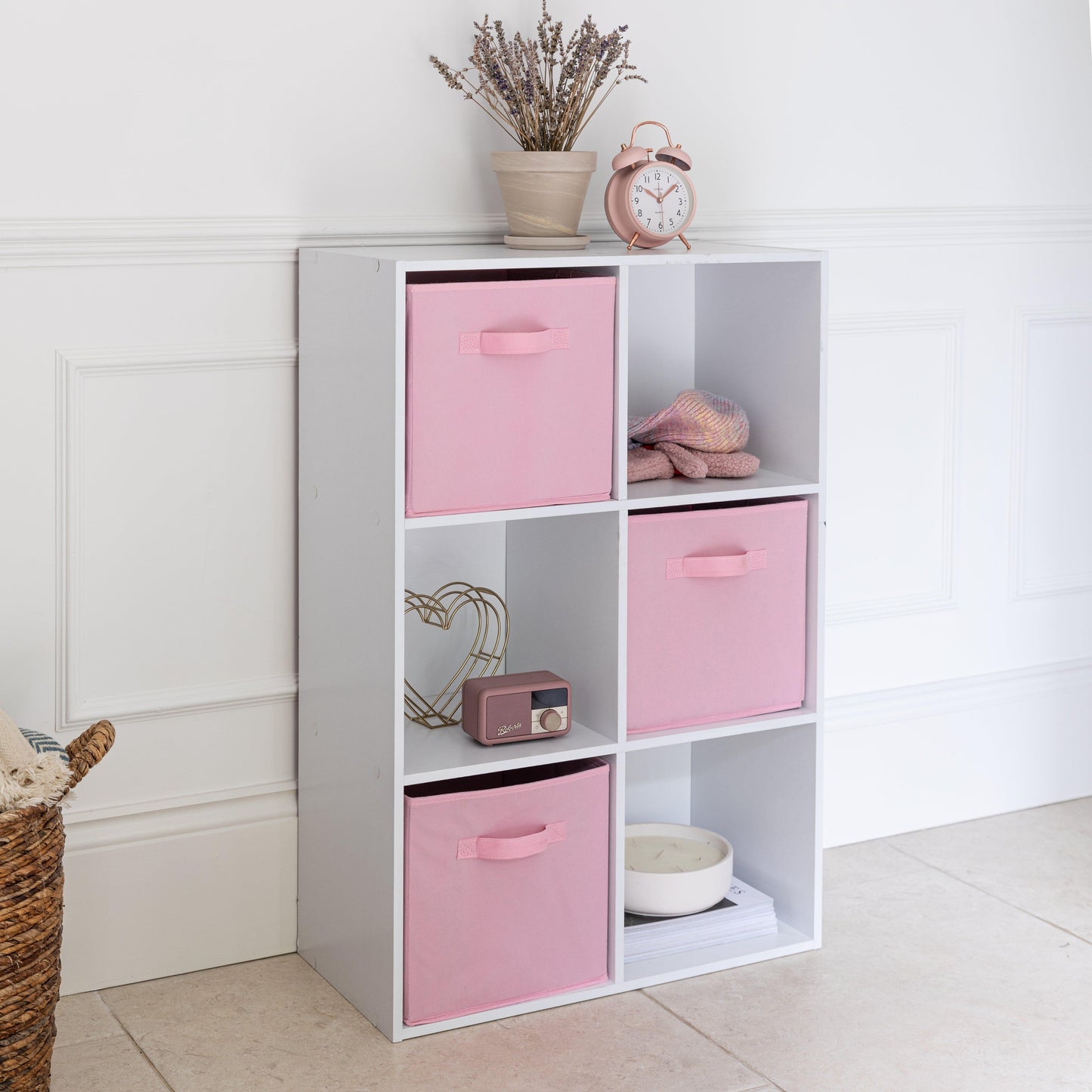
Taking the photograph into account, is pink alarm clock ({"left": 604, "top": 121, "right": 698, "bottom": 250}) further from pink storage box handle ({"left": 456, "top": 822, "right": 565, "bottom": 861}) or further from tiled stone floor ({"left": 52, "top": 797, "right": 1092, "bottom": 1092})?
tiled stone floor ({"left": 52, "top": 797, "right": 1092, "bottom": 1092})

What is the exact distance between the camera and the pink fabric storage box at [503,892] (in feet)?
6.56

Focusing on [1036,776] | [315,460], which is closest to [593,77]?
[315,460]

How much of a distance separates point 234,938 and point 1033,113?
2.08 metres

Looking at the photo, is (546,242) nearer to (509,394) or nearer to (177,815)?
(509,394)

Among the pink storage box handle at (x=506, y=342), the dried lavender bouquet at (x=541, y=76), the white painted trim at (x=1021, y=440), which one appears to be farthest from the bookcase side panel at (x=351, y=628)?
the white painted trim at (x=1021, y=440)

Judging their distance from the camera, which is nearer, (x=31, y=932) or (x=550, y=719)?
(x=31, y=932)

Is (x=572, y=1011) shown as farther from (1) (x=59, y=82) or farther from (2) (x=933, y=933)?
(1) (x=59, y=82)

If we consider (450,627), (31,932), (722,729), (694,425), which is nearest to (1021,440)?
(694,425)

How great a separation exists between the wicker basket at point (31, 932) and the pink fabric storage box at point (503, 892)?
1.48 feet

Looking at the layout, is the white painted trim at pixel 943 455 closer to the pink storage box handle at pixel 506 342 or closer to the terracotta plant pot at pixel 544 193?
the terracotta plant pot at pixel 544 193

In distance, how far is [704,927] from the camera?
229cm

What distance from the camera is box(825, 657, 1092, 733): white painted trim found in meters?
2.73

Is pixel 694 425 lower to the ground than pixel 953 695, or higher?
higher

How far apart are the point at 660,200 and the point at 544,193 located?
17 centimetres
